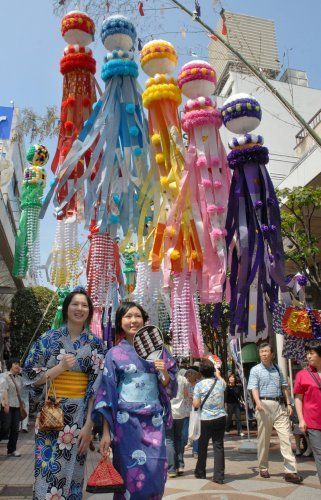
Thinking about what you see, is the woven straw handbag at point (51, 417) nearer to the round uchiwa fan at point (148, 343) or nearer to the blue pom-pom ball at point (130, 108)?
the round uchiwa fan at point (148, 343)

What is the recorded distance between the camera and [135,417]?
3.02 meters

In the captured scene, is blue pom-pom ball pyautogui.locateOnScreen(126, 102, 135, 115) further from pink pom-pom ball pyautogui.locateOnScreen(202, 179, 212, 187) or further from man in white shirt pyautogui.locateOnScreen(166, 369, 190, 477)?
man in white shirt pyautogui.locateOnScreen(166, 369, 190, 477)

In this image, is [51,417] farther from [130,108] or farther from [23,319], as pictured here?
[23,319]

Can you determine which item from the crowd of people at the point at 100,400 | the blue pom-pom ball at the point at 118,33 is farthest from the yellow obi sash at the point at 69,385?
the blue pom-pom ball at the point at 118,33

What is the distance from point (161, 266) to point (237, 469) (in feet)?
12.1

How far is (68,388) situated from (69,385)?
0.06 ft

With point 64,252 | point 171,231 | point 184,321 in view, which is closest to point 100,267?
point 64,252

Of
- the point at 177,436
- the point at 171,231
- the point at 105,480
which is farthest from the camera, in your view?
the point at 177,436

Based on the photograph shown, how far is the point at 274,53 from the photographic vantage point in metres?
7.33

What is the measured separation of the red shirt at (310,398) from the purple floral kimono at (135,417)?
1.76m

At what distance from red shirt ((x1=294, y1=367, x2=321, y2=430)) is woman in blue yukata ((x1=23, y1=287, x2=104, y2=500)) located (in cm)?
208

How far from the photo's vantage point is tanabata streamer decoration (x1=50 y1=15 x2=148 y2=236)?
485cm

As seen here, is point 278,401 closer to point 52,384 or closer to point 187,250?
point 187,250

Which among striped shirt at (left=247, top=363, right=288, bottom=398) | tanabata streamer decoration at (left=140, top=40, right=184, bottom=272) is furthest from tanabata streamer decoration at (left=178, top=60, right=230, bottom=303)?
striped shirt at (left=247, top=363, right=288, bottom=398)
